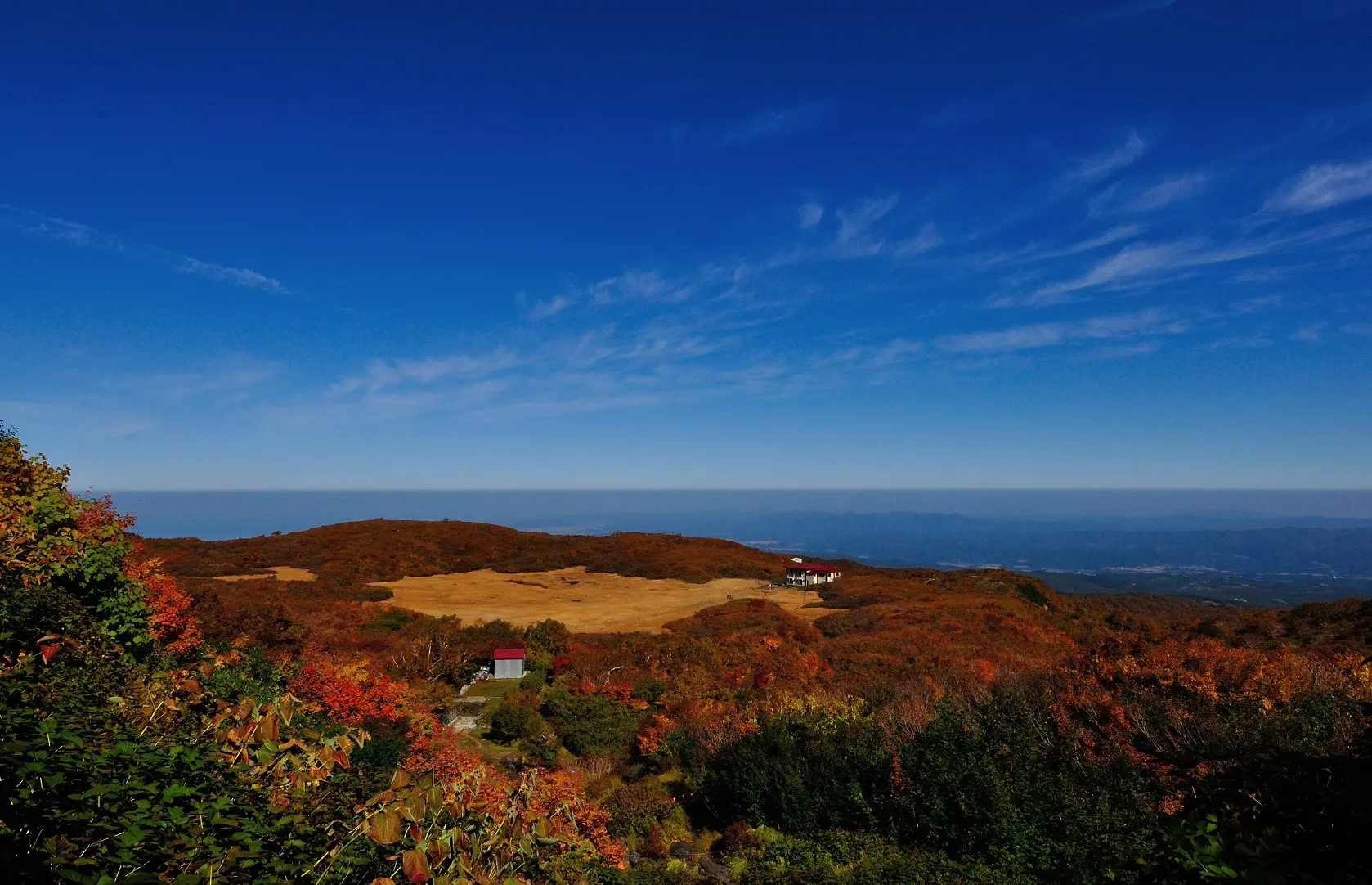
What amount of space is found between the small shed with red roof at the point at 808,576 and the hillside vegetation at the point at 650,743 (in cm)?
1231

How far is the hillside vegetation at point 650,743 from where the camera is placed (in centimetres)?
291

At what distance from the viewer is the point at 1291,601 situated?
8212 centimetres

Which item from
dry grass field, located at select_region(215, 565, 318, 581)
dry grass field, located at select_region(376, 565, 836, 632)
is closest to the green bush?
dry grass field, located at select_region(376, 565, 836, 632)

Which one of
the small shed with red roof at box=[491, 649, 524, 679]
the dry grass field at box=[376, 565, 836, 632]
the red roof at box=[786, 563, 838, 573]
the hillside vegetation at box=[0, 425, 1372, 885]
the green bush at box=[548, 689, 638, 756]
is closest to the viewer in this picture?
the hillside vegetation at box=[0, 425, 1372, 885]

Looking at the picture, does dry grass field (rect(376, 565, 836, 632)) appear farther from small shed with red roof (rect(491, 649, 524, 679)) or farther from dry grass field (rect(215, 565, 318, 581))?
small shed with red roof (rect(491, 649, 524, 679))

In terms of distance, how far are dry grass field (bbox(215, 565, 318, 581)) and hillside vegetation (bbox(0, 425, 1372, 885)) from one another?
22.6 feet

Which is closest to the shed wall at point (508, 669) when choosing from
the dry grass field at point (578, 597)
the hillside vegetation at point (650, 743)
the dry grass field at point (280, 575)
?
the hillside vegetation at point (650, 743)

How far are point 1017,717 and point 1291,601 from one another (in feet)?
334

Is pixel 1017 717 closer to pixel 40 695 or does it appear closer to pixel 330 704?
pixel 330 704

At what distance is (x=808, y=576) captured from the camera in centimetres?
4072

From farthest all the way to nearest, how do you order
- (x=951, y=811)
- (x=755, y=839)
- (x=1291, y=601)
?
(x=1291, y=601)
(x=755, y=839)
(x=951, y=811)

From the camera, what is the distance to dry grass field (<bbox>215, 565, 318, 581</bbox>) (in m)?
33.8

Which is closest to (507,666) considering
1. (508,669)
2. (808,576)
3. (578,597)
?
(508,669)

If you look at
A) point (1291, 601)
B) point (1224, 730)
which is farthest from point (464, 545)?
point (1291, 601)
